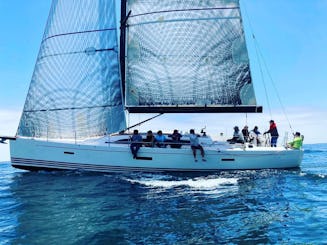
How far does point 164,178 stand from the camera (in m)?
14.8

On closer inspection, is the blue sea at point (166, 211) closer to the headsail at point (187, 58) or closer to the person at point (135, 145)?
the person at point (135, 145)

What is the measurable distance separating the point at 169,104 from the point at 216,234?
1154 cm

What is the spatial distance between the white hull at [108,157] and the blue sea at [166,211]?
1916 mm

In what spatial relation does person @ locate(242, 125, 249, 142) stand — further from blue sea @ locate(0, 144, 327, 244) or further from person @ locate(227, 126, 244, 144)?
blue sea @ locate(0, 144, 327, 244)

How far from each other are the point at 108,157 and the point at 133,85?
396cm

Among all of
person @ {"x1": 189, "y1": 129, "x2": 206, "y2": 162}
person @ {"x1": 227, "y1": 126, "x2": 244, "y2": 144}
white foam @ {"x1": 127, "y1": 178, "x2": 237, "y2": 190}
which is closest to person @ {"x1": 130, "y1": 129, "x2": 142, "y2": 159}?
white foam @ {"x1": 127, "y1": 178, "x2": 237, "y2": 190}

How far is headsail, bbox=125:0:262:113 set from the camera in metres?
18.0

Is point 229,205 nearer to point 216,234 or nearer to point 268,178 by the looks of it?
point 216,234

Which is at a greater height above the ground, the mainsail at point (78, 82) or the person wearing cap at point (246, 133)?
the mainsail at point (78, 82)

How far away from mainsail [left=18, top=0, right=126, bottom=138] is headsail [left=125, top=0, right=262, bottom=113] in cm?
103

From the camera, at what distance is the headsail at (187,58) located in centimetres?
1795

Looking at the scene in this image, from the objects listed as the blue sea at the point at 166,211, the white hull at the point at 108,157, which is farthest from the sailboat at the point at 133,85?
the blue sea at the point at 166,211

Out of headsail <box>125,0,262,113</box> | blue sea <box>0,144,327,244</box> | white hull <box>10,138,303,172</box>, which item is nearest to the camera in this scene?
blue sea <box>0,144,327,244</box>

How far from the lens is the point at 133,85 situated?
17.9 metres
